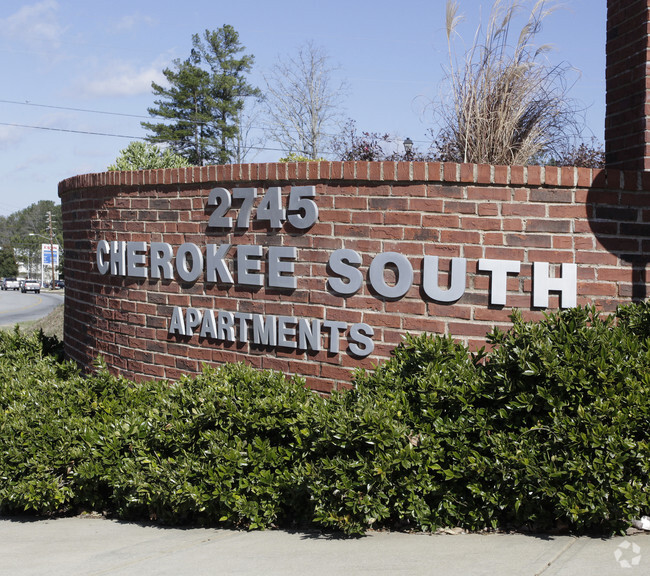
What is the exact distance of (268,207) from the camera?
5.59 metres

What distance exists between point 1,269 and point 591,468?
142594mm

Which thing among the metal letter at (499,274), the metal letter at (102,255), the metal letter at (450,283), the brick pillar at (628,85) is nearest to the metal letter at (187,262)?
the metal letter at (102,255)

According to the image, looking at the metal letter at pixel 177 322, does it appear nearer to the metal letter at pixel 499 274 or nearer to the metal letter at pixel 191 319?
the metal letter at pixel 191 319

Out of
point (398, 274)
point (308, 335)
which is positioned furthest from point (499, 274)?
point (308, 335)

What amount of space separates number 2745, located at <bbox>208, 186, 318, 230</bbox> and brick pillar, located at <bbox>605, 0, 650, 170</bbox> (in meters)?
2.40

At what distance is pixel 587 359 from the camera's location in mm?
3760

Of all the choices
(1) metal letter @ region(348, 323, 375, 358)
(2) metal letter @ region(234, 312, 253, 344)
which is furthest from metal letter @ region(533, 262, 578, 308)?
(2) metal letter @ region(234, 312, 253, 344)

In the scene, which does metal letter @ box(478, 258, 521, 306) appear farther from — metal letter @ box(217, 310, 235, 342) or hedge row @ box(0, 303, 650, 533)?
metal letter @ box(217, 310, 235, 342)

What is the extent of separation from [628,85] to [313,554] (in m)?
4.10

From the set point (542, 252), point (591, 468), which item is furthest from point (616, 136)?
point (591, 468)

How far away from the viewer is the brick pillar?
506cm

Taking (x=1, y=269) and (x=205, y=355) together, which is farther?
(x=1, y=269)

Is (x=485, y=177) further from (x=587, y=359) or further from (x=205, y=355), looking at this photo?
(x=205, y=355)

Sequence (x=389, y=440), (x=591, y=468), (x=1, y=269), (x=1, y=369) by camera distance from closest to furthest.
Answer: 1. (x=591, y=468)
2. (x=389, y=440)
3. (x=1, y=369)
4. (x=1, y=269)
